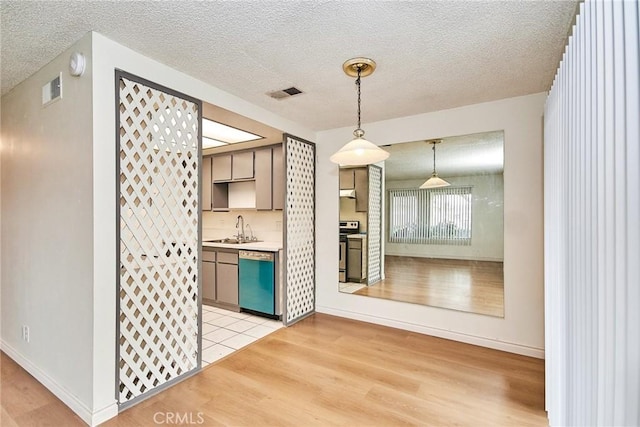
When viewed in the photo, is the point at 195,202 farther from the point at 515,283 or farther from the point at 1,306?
the point at 515,283

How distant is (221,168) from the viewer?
4805 mm

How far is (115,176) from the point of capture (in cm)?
200

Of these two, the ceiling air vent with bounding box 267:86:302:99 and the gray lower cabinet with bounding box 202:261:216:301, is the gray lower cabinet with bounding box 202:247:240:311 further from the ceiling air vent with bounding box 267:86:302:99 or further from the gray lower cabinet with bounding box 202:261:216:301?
the ceiling air vent with bounding box 267:86:302:99

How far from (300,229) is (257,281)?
848mm

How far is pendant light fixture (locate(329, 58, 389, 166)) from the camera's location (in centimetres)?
206

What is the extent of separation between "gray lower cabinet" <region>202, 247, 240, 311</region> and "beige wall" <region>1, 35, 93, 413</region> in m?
1.99

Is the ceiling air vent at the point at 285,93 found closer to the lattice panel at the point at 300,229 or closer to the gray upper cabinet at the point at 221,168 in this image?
the lattice panel at the point at 300,229

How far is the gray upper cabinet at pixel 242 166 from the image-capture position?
445 cm

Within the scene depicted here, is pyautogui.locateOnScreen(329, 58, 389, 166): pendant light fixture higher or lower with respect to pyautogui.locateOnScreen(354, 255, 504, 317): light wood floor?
higher

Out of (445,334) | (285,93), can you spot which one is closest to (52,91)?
(285,93)

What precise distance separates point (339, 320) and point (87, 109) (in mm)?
3235

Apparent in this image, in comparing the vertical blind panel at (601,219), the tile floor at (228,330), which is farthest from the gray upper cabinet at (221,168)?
the vertical blind panel at (601,219)

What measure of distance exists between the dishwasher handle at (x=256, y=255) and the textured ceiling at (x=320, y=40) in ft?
6.25

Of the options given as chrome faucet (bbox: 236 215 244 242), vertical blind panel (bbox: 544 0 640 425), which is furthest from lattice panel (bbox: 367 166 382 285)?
vertical blind panel (bbox: 544 0 640 425)
